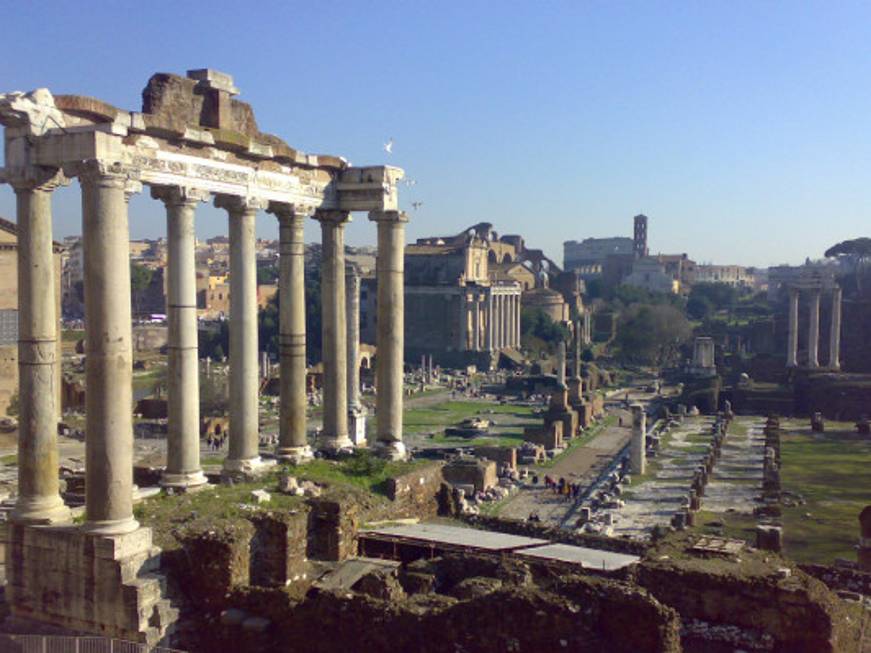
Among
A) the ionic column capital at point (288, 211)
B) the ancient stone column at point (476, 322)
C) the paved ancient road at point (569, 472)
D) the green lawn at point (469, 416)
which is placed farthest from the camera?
the ancient stone column at point (476, 322)

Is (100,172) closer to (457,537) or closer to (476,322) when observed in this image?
(457,537)

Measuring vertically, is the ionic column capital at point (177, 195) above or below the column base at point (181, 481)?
above

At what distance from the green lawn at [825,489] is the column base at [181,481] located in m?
14.1

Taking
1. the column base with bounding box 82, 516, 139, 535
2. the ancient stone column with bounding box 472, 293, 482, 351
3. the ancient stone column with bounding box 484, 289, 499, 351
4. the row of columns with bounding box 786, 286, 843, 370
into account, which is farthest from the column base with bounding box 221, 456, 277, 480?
the ancient stone column with bounding box 472, 293, 482, 351

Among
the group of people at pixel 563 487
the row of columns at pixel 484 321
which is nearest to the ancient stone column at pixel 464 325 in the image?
the row of columns at pixel 484 321

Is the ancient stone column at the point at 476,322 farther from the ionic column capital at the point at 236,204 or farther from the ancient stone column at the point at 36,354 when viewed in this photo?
the ancient stone column at the point at 36,354

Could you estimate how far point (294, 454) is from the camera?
641 inches

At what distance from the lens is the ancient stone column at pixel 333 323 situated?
17.0 metres

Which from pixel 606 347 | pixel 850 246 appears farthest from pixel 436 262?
pixel 850 246

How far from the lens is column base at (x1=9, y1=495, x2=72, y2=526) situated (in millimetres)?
11406

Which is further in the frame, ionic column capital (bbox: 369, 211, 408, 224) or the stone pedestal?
ionic column capital (bbox: 369, 211, 408, 224)

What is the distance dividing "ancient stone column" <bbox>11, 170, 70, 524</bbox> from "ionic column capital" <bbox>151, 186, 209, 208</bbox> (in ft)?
6.36

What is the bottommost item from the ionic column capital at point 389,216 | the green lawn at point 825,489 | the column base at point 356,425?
the green lawn at point 825,489

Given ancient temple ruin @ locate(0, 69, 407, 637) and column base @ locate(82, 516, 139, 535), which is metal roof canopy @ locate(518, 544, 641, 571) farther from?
column base @ locate(82, 516, 139, 535)
